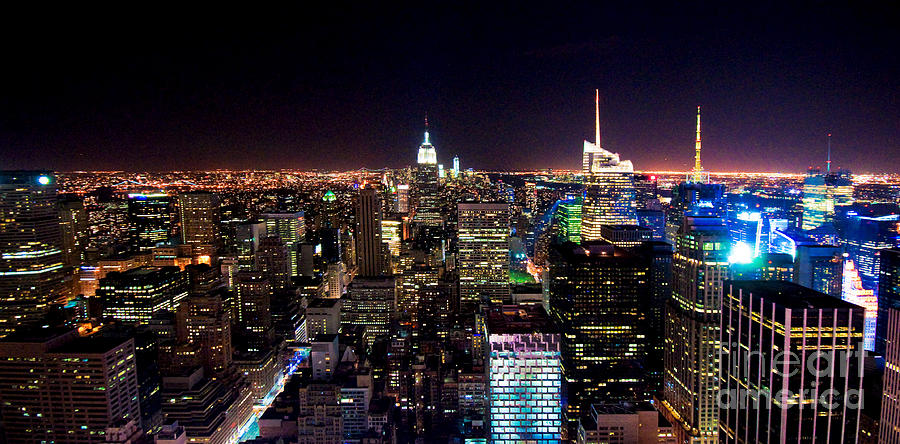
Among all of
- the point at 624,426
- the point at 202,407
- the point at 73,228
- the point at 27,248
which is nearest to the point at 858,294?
the point at 624,426

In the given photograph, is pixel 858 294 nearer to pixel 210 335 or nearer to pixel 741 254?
pixel 741 254

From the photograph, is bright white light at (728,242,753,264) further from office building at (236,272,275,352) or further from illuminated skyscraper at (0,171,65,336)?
illuminated skyscraper at (0,171,65,336)

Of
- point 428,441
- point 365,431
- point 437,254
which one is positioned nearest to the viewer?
point 365,431

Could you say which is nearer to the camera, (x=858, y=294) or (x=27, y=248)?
→ (x=858, y=294)

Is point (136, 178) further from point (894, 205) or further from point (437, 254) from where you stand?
point (894, 205)

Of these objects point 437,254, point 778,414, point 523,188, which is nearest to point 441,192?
point 523,188

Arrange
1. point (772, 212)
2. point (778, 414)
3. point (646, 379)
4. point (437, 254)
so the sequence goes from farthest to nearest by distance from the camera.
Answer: point (437, 254)
point (772, 212)
point (646, 379)
point (778, 414)

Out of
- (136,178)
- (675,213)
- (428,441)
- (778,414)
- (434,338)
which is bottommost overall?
(428,441)
